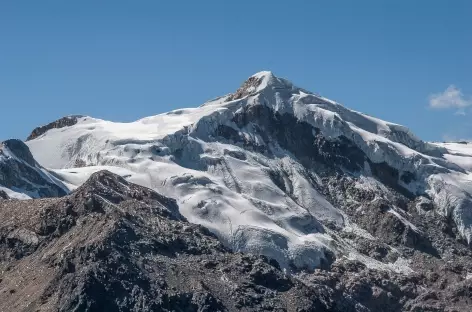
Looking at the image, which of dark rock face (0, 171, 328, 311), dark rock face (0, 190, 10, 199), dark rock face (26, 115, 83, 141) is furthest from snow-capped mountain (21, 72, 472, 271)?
dark rock face (0, 171, 328, 311)

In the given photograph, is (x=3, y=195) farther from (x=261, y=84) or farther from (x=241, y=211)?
(x=261, y=84)

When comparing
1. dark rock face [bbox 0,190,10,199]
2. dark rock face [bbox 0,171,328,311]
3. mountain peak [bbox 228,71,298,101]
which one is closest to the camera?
dark rock face [bbox 0,171,328,311]

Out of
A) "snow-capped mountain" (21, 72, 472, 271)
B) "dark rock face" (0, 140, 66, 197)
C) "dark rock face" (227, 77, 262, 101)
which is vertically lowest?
→ "dark rock face" (0, 140, 66, 197)

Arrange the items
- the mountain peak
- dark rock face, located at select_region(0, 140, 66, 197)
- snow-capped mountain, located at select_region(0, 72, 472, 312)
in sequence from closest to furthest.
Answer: snow-capped mountain, located at select_region(0, 72, 472, 312) < dark rock face, located at select_region(0, 140, 66, 197) < the mountain peak

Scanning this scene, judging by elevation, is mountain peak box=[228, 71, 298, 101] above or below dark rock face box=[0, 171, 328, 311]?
above

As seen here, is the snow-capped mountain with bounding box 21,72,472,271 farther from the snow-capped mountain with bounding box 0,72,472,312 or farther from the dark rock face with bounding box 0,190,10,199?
the dark rock face with bounding box 0,190,10,199

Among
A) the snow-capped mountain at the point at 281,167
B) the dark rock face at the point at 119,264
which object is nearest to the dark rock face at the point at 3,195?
the dark rock face at the point at 119,264

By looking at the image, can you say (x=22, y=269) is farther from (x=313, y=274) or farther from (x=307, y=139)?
(x=307, y=139)

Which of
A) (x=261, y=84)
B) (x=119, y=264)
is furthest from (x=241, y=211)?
(x=119, y=264)
